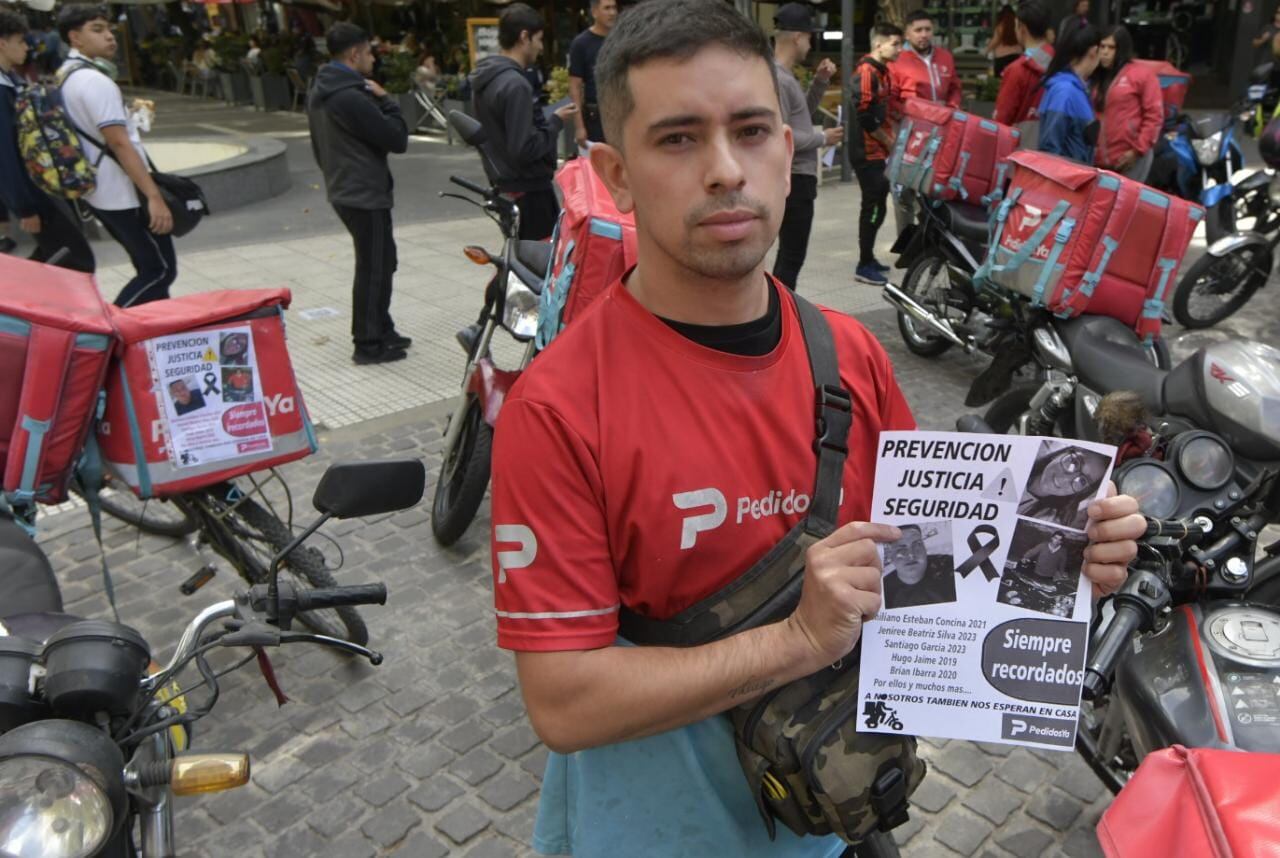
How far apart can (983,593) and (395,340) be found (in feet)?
18.5

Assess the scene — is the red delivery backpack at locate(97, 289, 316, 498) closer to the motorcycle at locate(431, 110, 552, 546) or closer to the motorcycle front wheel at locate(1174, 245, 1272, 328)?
the motorcycle at locate(431, 110, 552, 546)

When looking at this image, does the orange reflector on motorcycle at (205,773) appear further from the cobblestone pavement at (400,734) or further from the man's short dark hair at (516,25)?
the man's short dark hair at (516,25)

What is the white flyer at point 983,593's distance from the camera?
1.27 m

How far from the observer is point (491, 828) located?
9.15 ft

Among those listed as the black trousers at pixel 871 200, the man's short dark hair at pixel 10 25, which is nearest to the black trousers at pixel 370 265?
the man's short dark hair at pixel 10 25

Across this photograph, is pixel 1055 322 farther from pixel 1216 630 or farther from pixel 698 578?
pixel 698 578

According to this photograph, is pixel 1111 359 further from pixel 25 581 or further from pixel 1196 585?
pixel 25 581

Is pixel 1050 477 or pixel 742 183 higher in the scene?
pixel 742 183

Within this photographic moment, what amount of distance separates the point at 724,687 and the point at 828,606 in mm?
169

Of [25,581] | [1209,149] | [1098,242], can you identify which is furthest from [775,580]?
[1209,149]

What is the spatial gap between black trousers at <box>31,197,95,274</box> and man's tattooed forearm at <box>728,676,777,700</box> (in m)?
6.01

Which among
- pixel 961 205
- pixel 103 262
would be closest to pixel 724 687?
pixel 961 205

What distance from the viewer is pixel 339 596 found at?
1.87m

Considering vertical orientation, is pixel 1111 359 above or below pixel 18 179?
below
